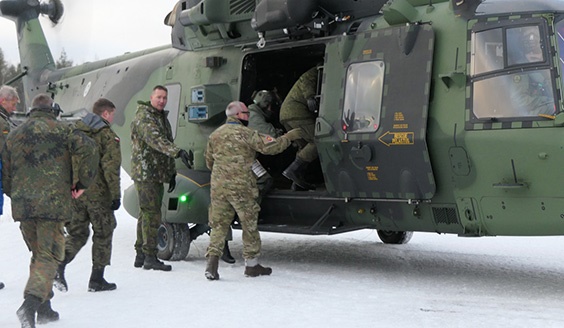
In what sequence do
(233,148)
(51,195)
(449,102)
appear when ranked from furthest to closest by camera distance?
(233,148)
(449,102)
(51,195)

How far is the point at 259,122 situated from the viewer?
27.9 feet

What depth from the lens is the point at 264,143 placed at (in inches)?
295

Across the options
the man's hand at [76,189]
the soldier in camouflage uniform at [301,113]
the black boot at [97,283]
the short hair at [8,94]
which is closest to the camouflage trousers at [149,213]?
the black boot at [97,283]

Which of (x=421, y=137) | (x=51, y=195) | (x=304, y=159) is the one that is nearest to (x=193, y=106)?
(x=304, y=159)

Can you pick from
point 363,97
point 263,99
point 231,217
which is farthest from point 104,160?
point 363,97

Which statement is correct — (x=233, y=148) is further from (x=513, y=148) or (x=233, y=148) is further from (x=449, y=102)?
(x=513, y=148)

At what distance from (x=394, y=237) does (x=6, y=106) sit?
18.6 feet

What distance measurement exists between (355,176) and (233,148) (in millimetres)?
1266

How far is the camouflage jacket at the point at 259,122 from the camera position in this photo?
8453mm

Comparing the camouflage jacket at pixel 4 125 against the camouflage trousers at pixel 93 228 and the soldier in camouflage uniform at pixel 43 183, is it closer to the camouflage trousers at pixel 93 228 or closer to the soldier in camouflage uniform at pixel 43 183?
the camouflage trousers at pixel 93 228

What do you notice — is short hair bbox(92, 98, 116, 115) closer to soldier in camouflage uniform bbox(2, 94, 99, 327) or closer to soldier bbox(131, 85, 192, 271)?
soldier bbox(131, 85, 192, 271)

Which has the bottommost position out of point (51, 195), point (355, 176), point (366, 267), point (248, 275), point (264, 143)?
point (366, 267)

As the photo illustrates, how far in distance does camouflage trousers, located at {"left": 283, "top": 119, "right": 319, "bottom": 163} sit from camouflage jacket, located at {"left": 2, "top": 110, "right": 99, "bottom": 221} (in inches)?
124

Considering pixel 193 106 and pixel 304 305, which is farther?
A: pixel 193 106
